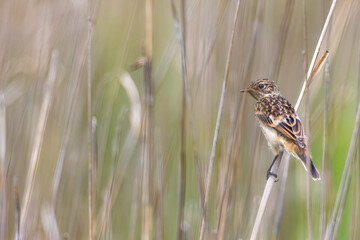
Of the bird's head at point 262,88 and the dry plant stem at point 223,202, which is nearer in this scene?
the dry plant stem at point 223,202

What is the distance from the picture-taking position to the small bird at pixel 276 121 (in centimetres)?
295

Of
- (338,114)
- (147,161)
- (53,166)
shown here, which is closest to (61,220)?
(53,166)

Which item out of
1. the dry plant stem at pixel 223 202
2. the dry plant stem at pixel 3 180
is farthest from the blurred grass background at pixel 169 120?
the dry plant stem at pixel 223 202

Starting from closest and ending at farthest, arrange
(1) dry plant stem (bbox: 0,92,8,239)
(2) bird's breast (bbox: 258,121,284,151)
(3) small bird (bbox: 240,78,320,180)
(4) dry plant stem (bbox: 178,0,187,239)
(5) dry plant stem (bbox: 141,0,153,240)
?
1. (4) dry plant stem (bbox: 178,0,187,239)
2. (5) dry plant stem (bbox: 141,0,153,240)
3. (1) dry plant stem (bbox: 0,92,8,239)
4. (3) small bird (bbox: 240,78,320,180)
5. (2) bird's breast (bbox: 258,121,284,151)

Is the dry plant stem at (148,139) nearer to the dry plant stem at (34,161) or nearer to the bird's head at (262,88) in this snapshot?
the dry plant stem at (34,161)

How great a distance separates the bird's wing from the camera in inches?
117

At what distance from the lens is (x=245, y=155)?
3.69 meters

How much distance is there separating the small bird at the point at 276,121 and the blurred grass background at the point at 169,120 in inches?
3.1

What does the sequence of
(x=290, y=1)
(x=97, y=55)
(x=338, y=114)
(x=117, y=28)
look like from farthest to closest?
(x=117, y=28), (x=97, y=55), (x=338, y=114), (x=290, y=1)

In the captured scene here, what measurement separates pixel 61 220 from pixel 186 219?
2.34 feet

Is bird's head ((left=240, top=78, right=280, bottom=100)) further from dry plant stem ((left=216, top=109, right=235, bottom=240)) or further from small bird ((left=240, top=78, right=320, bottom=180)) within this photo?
dry plant stem ((left=216, top=109, right=235, bottom=240))

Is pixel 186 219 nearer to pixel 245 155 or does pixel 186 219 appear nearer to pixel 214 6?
pixel 245 155

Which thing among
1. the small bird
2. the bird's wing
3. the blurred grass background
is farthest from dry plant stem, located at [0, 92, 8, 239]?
the bird's wing

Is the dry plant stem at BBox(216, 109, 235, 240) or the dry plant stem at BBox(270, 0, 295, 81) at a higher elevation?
the dry plant stem at BBox(270, 0, 295, 81)
